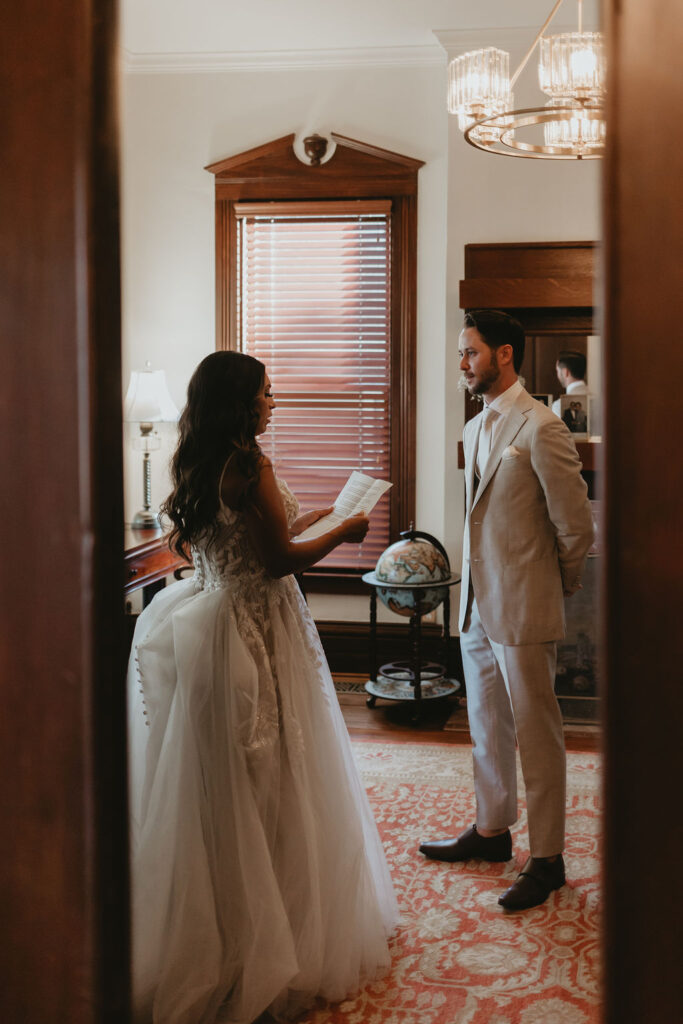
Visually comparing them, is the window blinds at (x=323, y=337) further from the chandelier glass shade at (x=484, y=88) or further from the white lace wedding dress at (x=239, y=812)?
the white lace wedding dress at (x=239, y=812)

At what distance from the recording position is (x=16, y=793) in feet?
2.67

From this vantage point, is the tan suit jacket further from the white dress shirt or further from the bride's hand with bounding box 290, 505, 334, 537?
the bride's hand with bounding box 290, 505, 334, 537

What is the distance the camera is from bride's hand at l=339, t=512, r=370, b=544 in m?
2.53

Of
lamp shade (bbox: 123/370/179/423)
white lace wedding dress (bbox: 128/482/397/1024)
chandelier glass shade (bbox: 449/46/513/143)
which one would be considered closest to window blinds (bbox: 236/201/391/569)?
lamp shade (bbox: 123/370/179/423)

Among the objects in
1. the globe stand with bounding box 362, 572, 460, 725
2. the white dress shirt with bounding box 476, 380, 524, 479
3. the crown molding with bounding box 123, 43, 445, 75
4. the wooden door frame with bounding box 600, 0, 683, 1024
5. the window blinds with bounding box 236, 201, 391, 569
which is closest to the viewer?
the wooden door frame with bounding box 600, 0, 683, 1024

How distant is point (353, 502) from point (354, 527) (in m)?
0.11

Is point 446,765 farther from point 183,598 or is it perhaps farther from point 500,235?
point 500,235

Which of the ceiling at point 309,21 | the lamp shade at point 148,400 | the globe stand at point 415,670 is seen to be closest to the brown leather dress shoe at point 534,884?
the globe stand at point 415,670

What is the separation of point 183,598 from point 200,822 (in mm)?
543

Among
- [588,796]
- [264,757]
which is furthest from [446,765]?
[264,757]

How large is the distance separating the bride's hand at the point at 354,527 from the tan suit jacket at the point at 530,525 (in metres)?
0.36

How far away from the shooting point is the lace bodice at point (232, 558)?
225 cm

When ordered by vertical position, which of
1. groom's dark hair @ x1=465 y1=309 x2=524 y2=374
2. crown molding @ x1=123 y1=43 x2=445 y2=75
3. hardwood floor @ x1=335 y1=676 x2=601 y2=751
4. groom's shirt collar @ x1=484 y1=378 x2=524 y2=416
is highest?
crown molding @ x1=123 y1=43 x2=445 y2=75

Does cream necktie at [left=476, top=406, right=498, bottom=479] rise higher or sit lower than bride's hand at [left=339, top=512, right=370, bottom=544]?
higher
